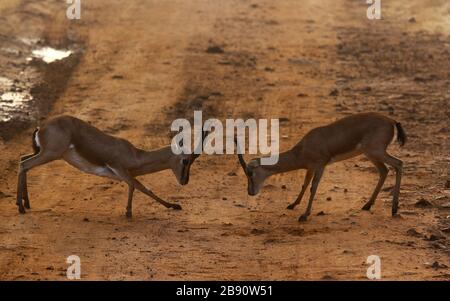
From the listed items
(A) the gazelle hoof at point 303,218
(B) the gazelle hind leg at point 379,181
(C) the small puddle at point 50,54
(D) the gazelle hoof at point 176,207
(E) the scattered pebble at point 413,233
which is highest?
(C) the small puddle at point 50,54

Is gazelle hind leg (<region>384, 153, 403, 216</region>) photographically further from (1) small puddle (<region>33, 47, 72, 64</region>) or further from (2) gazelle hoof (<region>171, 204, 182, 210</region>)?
(1) small puddle (<region>33, 47, 72, 64</region>)

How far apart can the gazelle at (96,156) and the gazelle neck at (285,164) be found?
41.1 inches

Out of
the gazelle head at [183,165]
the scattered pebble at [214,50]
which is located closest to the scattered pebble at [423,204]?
the gazelle head at [183,165]

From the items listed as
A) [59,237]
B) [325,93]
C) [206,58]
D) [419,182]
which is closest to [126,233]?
[59,237]

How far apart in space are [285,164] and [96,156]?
2445mm

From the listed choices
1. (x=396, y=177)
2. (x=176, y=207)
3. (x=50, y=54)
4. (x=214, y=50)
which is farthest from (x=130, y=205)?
(x=214, y=50)

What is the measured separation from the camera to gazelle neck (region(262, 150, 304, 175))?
1238 cm

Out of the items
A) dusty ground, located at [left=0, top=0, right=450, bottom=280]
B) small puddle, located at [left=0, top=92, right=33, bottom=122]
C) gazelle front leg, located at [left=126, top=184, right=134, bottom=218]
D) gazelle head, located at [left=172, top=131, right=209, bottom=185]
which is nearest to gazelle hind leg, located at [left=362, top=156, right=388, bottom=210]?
dusty ground, located at [left=0, top=0, right=450, bottom=280]

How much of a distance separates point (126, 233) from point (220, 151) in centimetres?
432

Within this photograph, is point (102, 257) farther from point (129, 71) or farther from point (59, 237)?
point (129, 71)

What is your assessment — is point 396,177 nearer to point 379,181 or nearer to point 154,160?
point 379,181

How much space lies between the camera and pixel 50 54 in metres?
20.6

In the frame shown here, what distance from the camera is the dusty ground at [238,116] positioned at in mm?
10234

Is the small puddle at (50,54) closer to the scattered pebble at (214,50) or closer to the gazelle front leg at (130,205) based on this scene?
the scattered pebble at (214,50)
